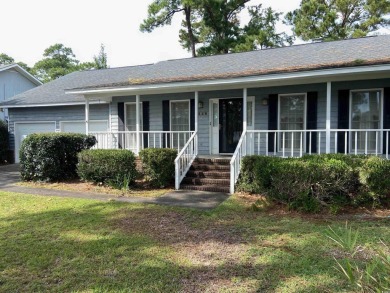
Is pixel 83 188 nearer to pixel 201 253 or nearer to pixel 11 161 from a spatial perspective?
pixel 201 253

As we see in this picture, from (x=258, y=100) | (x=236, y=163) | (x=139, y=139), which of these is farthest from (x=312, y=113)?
(x=139, y=139)

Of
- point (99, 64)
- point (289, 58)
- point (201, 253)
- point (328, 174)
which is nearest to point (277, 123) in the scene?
point (289, 58)

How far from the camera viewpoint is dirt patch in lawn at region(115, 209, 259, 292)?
3320mm

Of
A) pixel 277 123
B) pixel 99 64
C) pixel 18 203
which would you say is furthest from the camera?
pixel 99 64

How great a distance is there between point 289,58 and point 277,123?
104 inches

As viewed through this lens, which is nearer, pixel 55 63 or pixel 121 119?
pixel 121 119

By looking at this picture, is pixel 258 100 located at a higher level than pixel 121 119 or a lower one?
higher

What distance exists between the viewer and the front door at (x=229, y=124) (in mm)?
10523

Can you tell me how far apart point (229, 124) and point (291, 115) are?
215 centimetres

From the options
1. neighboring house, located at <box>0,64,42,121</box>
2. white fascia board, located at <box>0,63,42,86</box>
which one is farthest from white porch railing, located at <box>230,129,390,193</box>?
white fascia board, located at <box>0,63,42,86</box>

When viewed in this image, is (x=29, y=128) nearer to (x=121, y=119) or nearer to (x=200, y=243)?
(x=121, y=119)

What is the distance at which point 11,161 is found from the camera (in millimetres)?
15375

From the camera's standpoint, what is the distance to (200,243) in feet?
14.3

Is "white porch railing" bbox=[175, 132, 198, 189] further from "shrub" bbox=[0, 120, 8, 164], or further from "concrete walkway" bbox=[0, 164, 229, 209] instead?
"shrub" bbox=[0, 120, 8, 164]
